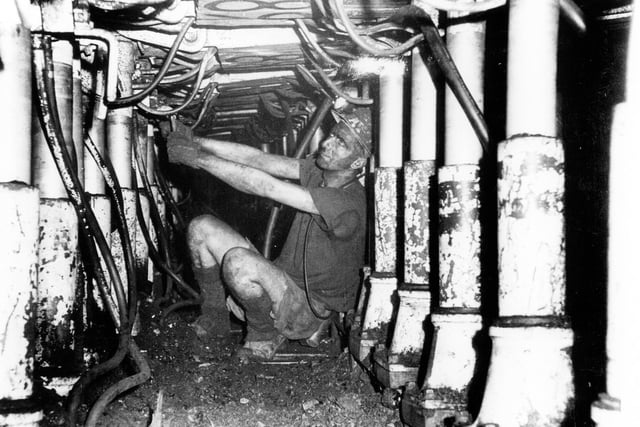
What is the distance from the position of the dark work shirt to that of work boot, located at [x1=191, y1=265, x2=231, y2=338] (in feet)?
1.69

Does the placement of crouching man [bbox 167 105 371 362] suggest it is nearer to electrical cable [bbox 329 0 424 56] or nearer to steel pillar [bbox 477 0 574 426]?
electrical cable [bbox 329 0 424 56]

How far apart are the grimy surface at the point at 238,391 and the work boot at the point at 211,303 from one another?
0.41 feet

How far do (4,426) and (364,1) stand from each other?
8.23 feet

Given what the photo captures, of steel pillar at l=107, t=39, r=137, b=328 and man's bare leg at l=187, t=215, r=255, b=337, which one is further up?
steel pillar at l=107, t=39, r=137, b=328

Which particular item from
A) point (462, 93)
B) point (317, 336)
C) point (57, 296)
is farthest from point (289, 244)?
point (462, 93)

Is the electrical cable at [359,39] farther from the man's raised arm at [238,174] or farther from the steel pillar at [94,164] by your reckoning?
the steel pillar at [94,164]

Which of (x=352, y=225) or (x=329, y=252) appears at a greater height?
(x=352, y=225)

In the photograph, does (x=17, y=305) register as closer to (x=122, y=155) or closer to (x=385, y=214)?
(x=385, y=214)

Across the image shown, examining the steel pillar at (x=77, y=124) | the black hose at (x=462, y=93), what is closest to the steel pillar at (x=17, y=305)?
the steel pillar at (x=77, y=124)

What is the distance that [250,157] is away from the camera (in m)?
3.93

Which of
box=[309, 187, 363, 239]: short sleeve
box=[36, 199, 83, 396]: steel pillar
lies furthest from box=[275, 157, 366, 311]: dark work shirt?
box=[36, 199, 83, 396]: steel pillar

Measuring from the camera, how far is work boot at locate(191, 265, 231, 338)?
4.09m

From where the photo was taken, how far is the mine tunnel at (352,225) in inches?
66.7

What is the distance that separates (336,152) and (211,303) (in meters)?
1.56
